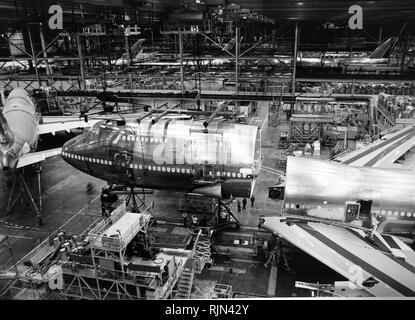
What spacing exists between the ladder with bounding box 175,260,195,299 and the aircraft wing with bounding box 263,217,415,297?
4.51 metres

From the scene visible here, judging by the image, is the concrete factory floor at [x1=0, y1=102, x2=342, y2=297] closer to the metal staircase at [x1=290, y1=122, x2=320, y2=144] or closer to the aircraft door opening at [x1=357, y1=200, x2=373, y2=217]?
the aircraft door opening at [x1=357, y1=200, x2=373, y2=217]

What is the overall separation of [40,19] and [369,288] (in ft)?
90.0

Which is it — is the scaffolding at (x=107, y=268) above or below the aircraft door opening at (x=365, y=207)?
below

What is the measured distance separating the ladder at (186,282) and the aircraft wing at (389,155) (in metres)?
12.2

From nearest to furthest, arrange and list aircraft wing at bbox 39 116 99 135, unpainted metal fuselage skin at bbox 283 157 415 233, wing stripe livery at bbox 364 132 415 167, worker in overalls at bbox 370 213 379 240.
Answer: unpainted metal fuselage skin at bbox 283 157 415 233 < worker in overalls at bbox 370 213 379 240 < wing stripe livery at bbox 364 132 415 167 < aircraft wing at bbox 39 116 99 135

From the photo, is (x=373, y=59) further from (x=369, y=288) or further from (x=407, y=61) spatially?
(x=369, y=288)

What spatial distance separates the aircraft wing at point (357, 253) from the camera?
12.1 metres

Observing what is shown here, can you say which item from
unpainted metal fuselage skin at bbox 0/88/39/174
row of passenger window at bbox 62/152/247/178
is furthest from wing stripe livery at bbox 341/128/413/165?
unpainted metal fuselage skin at bbox 0/88/39/174

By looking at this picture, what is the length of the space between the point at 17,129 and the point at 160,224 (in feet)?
39.4

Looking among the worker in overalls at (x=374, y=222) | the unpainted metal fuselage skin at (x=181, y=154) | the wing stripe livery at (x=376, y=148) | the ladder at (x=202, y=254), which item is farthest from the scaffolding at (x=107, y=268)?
the wing stripe livery at (x=376, y=148)

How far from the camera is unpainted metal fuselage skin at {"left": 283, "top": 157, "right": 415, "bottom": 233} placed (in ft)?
55.4

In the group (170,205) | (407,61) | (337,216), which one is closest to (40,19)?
(170,205)

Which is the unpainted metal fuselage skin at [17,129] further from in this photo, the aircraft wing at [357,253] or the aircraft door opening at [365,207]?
the aircraft door opening at [365,207]

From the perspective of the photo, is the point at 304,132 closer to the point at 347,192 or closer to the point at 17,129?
the point at 347,192
